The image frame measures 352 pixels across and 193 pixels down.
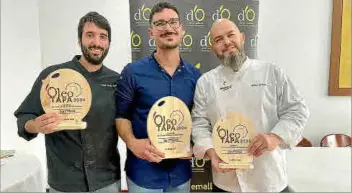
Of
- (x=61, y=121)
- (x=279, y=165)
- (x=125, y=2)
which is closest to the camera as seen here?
(x=61, y=121)

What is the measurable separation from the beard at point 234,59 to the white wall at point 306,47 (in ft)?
0.58

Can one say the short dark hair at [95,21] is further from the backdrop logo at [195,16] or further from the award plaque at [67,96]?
the backdrop logo at [195,16]

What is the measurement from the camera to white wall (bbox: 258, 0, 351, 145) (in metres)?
1.28

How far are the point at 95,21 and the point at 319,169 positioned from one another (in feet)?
3.64

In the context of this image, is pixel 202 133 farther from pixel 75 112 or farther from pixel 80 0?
pixel 80 0

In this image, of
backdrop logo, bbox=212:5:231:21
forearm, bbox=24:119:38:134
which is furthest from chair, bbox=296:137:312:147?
forearm, bbox=24:119:38:134

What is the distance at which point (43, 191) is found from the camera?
1.26 meters

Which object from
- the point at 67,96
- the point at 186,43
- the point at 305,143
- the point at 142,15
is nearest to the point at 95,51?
the point at 67,96

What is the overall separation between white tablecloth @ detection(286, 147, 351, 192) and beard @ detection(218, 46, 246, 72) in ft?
1.68

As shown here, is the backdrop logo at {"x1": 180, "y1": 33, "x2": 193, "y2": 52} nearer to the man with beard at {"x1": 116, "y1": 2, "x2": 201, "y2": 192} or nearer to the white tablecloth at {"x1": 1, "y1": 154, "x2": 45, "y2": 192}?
the man with beard at {"x1": 116, "y1": 2, "x2": 201, "y2": 192}

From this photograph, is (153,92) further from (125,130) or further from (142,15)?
(142,15)

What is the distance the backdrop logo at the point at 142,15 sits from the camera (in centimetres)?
135

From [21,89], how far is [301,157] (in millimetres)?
1228

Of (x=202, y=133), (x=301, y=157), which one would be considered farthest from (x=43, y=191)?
(x=301, y=157)
